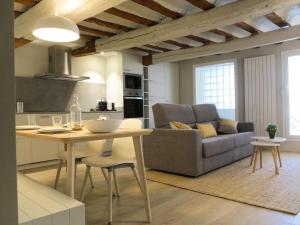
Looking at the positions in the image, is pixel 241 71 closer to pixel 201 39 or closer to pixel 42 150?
pixel 201 39

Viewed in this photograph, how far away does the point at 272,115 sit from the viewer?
5.48m

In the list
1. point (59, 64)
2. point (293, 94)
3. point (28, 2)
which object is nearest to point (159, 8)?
point (28, 2)

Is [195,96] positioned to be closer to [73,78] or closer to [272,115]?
[272,115]

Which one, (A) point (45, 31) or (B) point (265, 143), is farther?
(B) point (265, 143)

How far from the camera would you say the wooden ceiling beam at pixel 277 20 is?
3.91m

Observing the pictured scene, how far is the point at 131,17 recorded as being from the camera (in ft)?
12.3

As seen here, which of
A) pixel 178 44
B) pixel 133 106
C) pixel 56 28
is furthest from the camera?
pixel 133 106

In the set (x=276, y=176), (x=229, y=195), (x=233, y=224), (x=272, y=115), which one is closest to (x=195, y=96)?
(x=272, y=115)

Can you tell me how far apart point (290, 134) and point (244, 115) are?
41.3 inches

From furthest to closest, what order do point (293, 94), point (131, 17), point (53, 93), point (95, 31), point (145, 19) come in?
point (293, 94), point (53, 93), point (95, 31), point (145, 19), point (131, 17)

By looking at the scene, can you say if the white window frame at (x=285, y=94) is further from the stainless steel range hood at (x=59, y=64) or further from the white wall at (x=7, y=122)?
the white wall at (x=7, y=122)

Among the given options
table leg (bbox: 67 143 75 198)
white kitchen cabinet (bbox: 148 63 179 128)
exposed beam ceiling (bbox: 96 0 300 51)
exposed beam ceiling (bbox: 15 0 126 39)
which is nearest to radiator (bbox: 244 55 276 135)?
white kitchen cabinet (bbox: 148 63 179 128)

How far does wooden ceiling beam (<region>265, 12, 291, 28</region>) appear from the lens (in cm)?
391

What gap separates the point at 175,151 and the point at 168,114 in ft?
2.27
